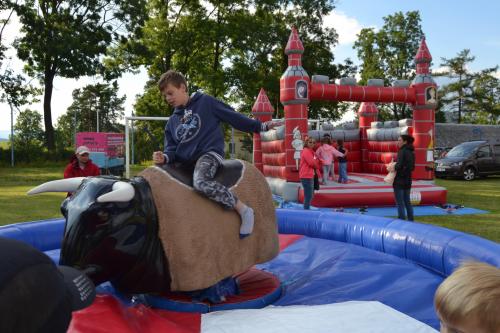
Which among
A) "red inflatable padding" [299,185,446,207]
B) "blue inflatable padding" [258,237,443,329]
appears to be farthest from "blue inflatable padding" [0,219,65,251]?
"red inflatable padding" [299,185,446,207]

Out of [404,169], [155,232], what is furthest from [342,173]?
[155,232]

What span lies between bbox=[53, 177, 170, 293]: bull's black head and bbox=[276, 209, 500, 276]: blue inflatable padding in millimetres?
2167

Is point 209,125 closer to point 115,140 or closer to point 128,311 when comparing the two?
point 128,311

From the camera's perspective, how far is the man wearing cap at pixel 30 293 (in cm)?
81

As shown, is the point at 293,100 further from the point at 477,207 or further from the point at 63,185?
the point at 63,185

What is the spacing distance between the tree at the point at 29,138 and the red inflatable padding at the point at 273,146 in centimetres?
1559

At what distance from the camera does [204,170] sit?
3.20m

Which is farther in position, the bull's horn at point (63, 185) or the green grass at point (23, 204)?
the green grass at point (23, 204)

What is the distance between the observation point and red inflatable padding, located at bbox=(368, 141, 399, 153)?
13484 mm

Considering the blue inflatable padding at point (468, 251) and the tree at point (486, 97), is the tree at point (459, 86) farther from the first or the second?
the blue inflatable padding at point (468, 251)

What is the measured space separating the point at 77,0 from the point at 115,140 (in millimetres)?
11109

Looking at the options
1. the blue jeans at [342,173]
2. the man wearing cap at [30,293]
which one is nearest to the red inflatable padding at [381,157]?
the blue jeans at [342,173]

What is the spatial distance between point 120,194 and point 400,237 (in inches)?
116

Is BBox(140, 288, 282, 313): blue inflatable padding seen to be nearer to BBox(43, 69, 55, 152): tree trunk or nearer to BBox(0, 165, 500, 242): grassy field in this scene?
BBox(0, 165, 500, 242): grassy field
